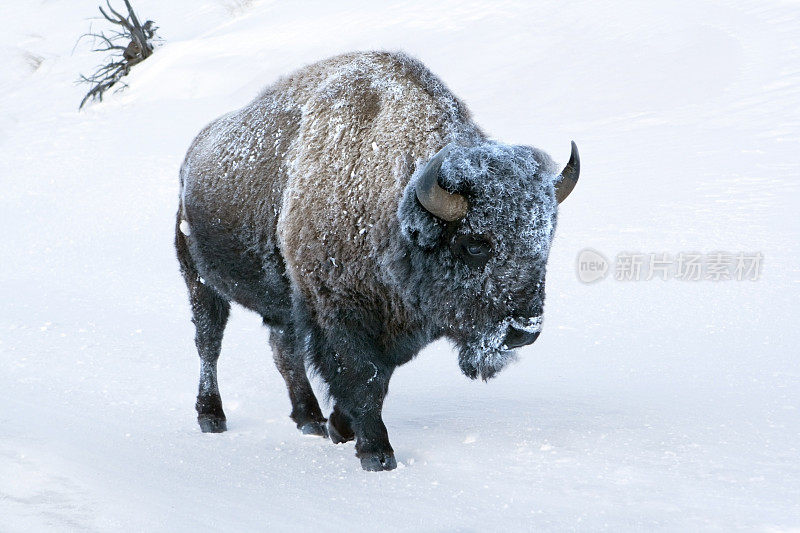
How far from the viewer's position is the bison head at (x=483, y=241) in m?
3.91

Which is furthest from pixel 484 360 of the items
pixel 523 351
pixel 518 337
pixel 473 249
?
pixel 523 351

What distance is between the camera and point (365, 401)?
4359 millimetres

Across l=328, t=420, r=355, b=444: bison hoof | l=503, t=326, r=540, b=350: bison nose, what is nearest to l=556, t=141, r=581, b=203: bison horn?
l=503, t=326, r=540, b=350: bison nose

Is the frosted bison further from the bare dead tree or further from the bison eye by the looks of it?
the bare dead tree

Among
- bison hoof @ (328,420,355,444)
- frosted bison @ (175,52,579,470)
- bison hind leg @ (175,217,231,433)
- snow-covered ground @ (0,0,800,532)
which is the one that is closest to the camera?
snow-covered ground @ (0,0,800,532)

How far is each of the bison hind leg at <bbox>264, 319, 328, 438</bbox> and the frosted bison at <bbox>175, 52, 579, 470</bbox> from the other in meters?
0.01

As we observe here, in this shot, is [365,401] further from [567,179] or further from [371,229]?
[567,179]

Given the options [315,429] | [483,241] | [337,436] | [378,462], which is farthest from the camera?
[315,429]

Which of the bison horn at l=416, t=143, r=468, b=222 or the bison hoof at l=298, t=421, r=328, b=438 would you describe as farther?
the bison hoof at l=298, t=421, r=328, b=438

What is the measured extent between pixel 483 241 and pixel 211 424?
219 cm

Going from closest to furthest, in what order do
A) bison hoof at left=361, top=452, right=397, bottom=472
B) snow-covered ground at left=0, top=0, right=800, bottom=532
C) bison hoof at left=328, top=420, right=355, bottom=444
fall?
snow-covered ground at left=0, top=0, right=800, bottom=532 < bison hoof at left=361, top=452, right=397, bottom=472 < bison hoof at left=328, top=420, right=355, bottom=444

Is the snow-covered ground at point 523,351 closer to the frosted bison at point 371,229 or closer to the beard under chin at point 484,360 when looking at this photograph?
the beard under chin at point 484,360

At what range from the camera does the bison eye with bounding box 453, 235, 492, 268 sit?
3996 millimetres

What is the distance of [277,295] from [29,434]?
1426 millimetres
